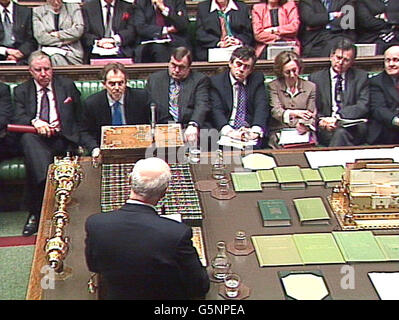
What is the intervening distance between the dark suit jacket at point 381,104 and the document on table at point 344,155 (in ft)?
2.92

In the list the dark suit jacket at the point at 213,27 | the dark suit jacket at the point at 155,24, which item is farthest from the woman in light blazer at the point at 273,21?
the dark suit jacket at the point at 155,24

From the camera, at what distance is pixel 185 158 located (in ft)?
13.7

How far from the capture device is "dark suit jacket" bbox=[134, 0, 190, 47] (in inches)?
249

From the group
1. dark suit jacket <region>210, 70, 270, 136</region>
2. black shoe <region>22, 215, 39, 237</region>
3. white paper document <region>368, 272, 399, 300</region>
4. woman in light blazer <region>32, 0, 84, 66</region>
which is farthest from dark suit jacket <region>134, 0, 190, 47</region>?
white paper document <region>368, 272, 399, 300</region>

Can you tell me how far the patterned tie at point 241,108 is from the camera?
204 inches

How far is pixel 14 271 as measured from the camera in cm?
436

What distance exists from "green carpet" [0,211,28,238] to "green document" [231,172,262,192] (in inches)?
70.0

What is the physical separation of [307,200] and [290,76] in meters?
1.69

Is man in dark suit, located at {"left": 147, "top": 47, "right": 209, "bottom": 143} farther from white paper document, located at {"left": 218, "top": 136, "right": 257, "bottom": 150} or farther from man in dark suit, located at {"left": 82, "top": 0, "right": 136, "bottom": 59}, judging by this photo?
man in dark suit, located at {"left": 82, "top": 0, "right": 136, "bottom": 59}

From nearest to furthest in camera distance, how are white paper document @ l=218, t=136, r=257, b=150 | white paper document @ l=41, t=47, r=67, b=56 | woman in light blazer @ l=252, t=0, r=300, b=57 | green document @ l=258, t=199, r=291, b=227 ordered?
green document @ l=258, t=199, r=291, b=227 → white paper document @ l=218, t=136, r=257, b=150 → white paper document @ l=41, t=47, r=67, b=56 → woman in light blazer @ l=252, t=0, r=300, b=57

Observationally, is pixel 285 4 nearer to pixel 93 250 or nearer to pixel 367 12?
pixel 367 12

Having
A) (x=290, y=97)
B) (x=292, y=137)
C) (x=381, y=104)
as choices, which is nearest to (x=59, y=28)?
(x=290, y=97)

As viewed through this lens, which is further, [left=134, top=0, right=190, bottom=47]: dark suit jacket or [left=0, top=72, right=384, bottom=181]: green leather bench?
[left=134, top=0, right=190, bottom=47]: dark suit jacket

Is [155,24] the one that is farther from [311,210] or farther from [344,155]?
[311,210]
